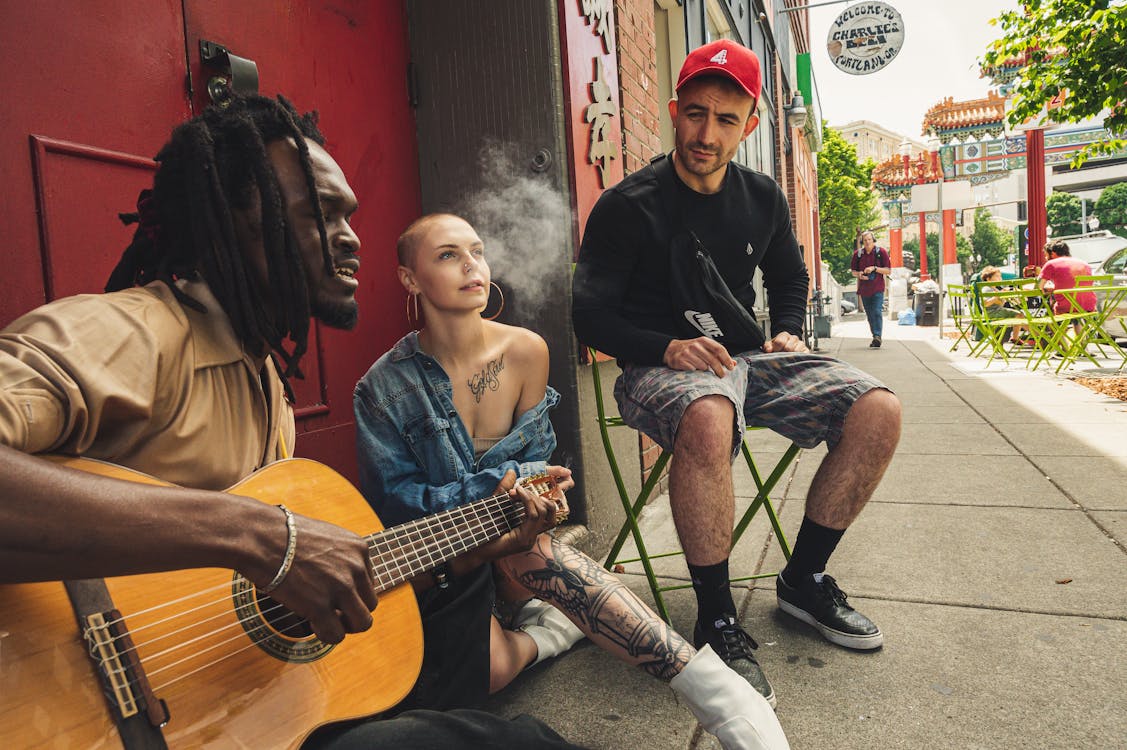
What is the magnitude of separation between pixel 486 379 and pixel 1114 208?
74.4 metres

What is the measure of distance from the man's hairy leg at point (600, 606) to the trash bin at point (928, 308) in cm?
1868

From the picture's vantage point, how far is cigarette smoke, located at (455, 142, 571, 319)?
3090mm

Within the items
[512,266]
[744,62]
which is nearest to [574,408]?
[512,266]

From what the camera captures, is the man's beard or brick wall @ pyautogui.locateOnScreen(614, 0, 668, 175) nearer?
the man's beard

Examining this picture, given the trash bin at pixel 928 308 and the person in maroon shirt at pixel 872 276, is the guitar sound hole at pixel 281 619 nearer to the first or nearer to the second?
the person in maroon shirt at pixel 872 276

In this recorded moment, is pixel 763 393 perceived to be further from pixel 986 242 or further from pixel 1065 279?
pixel 986 242

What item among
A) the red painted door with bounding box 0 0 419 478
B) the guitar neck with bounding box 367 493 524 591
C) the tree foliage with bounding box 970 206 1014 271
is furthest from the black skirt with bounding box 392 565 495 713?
the tree foliage with bounding box 970 206 1014 271

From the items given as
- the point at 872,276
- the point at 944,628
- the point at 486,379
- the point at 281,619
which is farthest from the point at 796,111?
the point at 281,619

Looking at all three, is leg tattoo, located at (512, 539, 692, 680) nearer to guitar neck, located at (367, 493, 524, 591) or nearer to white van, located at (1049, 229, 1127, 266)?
guitar neck, located at (367, 493, 524, 591)

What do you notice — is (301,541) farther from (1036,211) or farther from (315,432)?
(1036,211)

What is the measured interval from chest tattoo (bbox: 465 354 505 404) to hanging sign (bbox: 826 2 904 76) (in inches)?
466

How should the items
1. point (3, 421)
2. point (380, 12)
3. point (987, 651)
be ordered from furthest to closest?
point (380, 12) < point (987, 651) < point (3, 421)

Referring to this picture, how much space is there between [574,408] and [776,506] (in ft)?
5.42

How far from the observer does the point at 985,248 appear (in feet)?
250
